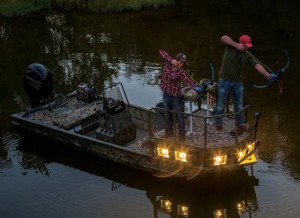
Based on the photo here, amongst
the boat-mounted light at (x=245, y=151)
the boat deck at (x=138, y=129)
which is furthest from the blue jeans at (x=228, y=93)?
the boat-mounted light at (x=245, y=151)

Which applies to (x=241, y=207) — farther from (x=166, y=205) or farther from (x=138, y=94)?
(x=138, y=94)

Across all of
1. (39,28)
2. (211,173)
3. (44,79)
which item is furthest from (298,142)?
(39,28)

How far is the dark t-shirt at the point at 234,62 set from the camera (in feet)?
30.1

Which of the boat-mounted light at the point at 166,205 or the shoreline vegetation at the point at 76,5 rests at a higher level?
the shoreline vegetation at the point at 76,5

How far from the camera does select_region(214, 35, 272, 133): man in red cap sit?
903 cm

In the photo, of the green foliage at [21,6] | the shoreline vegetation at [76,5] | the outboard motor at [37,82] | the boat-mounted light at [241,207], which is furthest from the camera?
the green foliage at [21,6]

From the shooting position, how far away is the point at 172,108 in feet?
31.9

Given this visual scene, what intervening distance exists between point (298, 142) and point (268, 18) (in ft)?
45.5

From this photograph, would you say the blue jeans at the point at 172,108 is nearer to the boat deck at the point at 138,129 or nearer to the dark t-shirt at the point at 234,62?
the boat deck at the point at 138,129

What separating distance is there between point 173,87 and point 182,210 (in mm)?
2569

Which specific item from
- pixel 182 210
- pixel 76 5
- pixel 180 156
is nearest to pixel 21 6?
pixel 76 5

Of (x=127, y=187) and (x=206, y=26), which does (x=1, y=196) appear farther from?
(x=206, y=26)

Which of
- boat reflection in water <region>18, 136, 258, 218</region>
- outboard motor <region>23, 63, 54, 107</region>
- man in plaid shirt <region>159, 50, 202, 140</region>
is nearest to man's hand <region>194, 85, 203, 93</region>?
man in plaid shirt <region>159, 50, 202, 140</region>

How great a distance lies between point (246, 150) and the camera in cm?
955
